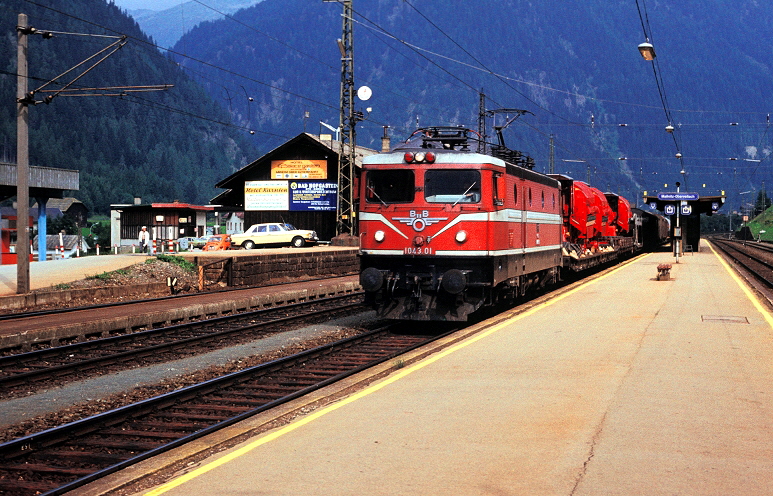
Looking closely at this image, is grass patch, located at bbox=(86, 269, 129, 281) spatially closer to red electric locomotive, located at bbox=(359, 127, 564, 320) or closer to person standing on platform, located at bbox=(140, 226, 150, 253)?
red electric locomotive, located at bbox=(359, 127, 564, 320)

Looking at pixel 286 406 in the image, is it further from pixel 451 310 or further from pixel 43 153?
pixel 43 153

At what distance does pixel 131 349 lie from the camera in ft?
48.6

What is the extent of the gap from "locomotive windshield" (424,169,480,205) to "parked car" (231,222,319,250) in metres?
31.4

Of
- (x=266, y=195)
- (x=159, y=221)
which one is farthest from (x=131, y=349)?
(x=159, y=221)

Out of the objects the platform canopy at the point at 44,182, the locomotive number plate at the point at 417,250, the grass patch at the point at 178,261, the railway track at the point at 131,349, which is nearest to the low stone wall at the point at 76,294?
the grass patch at the point at 178,261

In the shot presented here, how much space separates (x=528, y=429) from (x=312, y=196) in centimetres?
4459

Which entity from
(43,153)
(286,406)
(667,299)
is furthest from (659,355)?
(43,153)

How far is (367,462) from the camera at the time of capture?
657 centimetres

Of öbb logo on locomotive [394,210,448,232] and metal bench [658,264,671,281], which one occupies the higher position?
öbb logo on locomotive [394,210,448,232]

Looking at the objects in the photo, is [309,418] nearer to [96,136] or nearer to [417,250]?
[417,250]

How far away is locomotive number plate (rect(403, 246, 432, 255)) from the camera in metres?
15.6

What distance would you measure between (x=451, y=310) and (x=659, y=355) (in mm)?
4563

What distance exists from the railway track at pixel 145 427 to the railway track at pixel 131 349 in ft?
8.13

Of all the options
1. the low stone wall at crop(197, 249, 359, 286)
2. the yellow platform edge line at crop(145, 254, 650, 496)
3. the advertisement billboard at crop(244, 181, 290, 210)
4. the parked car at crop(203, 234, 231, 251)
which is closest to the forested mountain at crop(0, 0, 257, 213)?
the advertisement billboard at crop(244, 181, 290, 210)
